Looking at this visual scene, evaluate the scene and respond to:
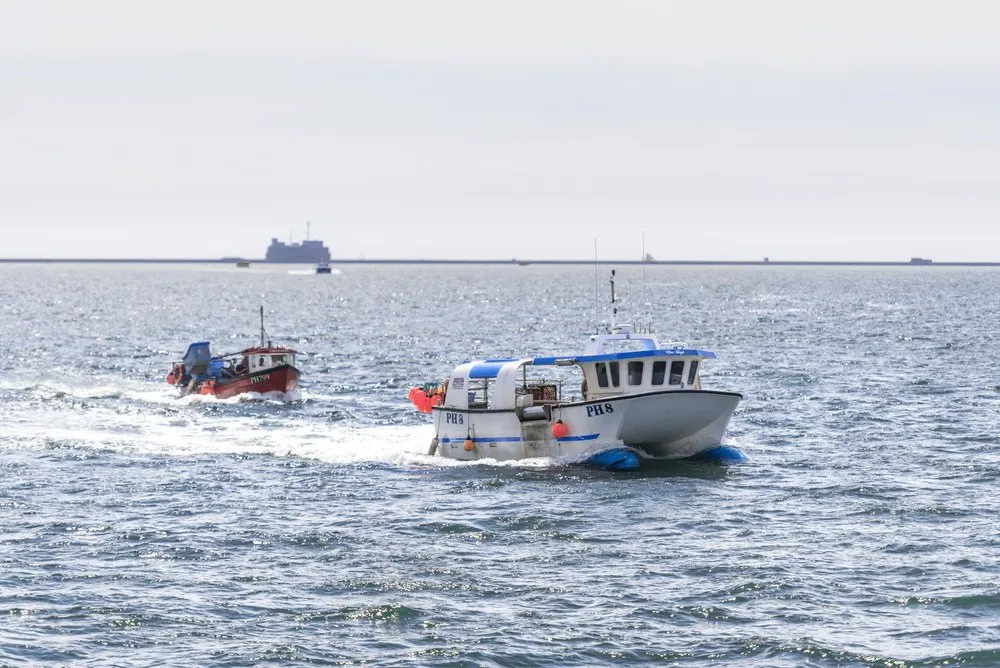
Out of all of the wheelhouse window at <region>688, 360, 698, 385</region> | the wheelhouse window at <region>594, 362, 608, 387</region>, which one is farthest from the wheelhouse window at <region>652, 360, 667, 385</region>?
the wheelhouse window at <region>594, 362, 608, 387</region>

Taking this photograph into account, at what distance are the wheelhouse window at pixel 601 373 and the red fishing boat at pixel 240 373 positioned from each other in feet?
88.3

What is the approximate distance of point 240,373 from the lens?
7562cm

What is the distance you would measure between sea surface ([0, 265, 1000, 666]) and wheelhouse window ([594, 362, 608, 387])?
378 centimetres

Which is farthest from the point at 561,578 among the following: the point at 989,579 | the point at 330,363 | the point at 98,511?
the point at 330,363

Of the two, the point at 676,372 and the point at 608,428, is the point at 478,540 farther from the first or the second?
the point at 676,372

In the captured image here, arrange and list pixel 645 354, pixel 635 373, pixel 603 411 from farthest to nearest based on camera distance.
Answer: pixel 635 373 → pixel 645 354 → pixel 603 411

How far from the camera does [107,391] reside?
3041 inches

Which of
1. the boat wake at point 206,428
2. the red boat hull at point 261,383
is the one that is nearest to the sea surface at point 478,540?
the boat wake at point 206,428

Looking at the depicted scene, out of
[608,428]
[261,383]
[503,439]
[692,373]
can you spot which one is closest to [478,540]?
[608,428]

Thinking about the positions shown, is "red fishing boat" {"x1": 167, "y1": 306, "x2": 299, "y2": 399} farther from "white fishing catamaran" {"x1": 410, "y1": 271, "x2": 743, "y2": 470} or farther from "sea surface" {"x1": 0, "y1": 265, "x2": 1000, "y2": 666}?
"white fishing catamaran" {"x1": 410, "y1": 271, "x2": 743, "y2": 470}

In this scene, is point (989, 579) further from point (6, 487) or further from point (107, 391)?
point (107, 391)

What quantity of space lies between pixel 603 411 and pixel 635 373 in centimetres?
221

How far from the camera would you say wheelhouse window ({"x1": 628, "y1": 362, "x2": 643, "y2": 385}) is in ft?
161

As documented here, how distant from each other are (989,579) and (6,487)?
103 ft
